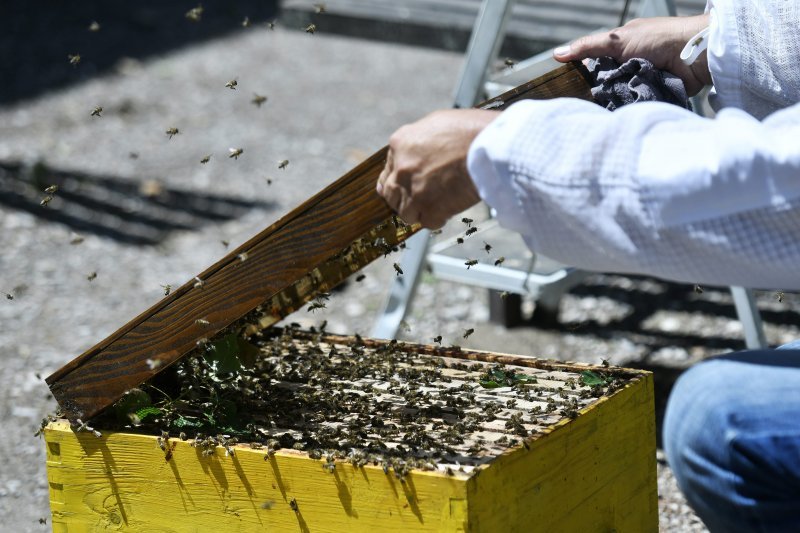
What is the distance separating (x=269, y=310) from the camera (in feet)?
A: 7.64

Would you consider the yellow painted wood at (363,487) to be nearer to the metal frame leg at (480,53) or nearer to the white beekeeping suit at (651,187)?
the white beekeeping suit at (651,187)

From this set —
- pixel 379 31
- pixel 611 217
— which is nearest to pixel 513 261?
pixel 379 31

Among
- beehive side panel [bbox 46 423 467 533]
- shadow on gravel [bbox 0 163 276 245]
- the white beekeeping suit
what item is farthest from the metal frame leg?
shadow on gravel [bbox 0 163 276 245]

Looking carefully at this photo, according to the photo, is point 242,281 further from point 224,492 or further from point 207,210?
point 207,210

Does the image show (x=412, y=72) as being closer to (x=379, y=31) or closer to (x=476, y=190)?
(x=379, y=31)

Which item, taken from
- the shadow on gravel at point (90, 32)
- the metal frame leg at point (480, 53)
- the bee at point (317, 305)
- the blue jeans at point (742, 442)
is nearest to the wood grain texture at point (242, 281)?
the bee at point (317, 305)

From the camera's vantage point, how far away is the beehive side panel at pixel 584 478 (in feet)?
5.71

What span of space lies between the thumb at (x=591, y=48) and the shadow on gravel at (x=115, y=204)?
3.08m

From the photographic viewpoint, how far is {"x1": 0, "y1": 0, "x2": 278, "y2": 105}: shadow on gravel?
7.11 meters

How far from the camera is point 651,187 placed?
1.46 m

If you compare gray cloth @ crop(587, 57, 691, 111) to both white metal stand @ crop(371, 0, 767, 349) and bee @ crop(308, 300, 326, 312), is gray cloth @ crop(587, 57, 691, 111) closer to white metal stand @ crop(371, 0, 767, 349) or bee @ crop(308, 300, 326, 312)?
bee @ crop(308, 300, 326, 312)

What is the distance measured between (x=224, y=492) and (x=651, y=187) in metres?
0.99

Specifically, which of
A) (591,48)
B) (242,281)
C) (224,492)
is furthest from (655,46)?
(224,492)

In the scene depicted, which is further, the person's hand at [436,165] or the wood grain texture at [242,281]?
the wood grain texture at [242,281]
